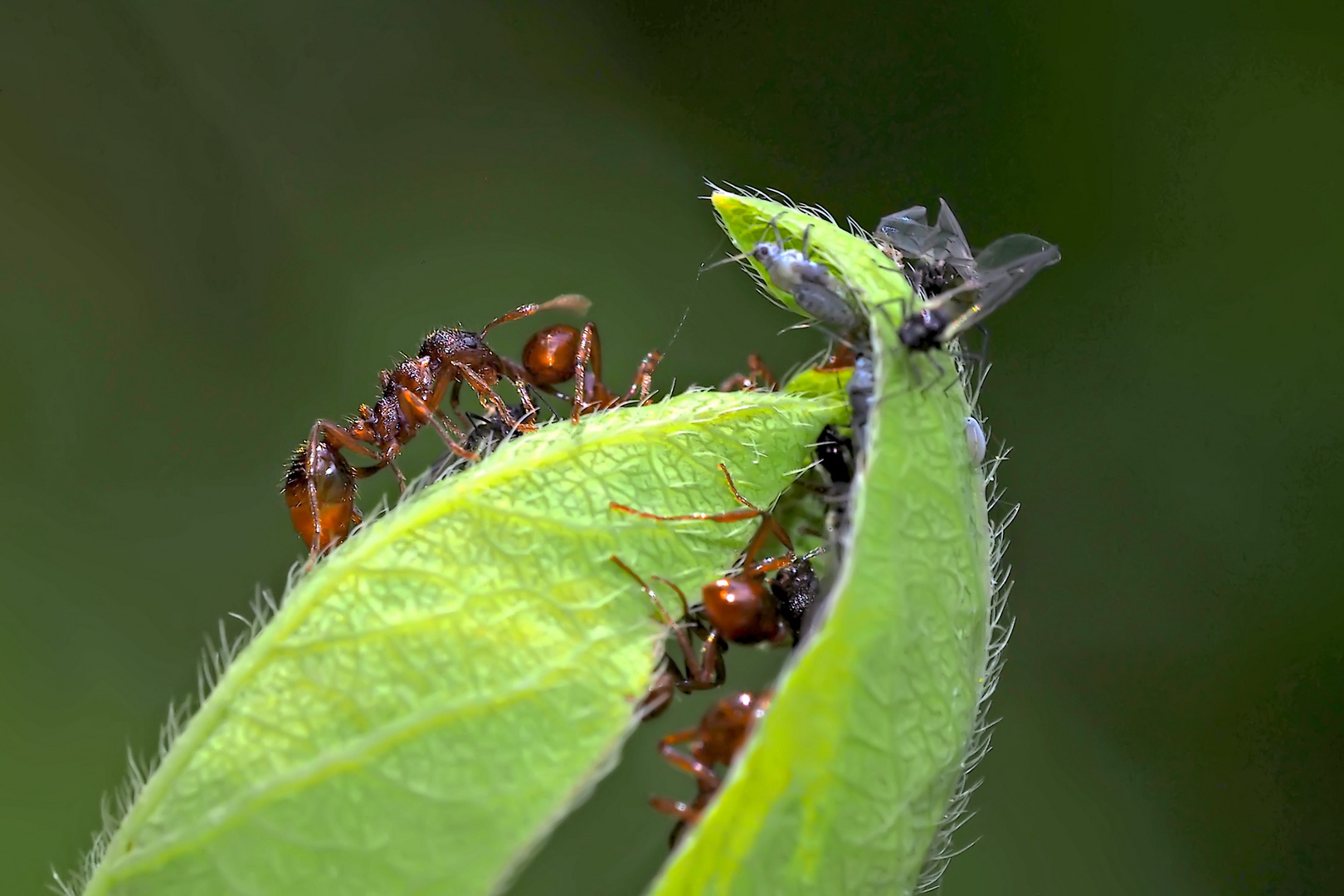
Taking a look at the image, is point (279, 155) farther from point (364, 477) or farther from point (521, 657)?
point (521, 657)

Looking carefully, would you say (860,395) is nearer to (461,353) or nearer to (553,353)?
(553,353)

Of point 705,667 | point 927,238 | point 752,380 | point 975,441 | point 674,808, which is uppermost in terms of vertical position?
point 927,238

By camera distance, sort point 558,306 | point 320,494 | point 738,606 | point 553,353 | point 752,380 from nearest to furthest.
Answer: point 738,606
point 752,380
point 320,494
point 553,353
point 558,306

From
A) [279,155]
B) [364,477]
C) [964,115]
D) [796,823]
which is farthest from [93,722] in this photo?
[964,115]

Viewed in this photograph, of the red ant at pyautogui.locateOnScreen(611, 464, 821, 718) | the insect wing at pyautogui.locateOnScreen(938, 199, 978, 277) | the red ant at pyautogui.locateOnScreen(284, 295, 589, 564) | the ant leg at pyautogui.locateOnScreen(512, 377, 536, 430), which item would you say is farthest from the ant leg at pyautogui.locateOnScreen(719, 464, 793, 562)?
the red ant at pyautogui.locateOnScreen(284, 295, 589, 564)

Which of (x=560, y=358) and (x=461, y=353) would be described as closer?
(x=560, y=358)

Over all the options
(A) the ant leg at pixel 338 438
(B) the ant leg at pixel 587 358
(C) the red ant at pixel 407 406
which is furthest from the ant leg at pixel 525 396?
(A) the ant leg at pixel 338 438

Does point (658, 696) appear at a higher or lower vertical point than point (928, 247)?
lower

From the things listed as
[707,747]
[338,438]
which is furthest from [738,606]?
[338,438]
